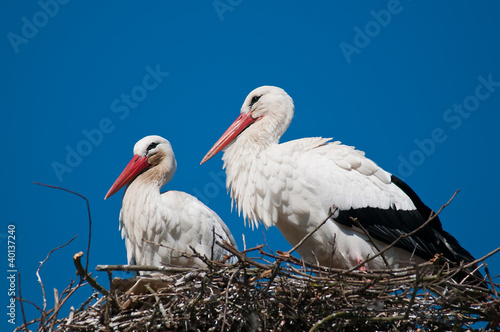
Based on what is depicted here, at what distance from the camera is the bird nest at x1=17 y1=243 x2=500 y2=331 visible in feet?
11.8

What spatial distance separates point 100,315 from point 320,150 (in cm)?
189

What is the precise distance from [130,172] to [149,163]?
0.18 meters

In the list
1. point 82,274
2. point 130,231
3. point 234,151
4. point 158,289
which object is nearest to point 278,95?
point 234,151

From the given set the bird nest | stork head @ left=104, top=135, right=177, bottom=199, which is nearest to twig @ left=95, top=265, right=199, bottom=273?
the bird nest

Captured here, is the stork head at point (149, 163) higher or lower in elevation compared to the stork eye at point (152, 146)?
lower

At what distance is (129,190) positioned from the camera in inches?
236

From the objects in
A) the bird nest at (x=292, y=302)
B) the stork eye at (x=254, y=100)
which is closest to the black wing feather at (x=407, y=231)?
the bird nest at (x=292, y=302)

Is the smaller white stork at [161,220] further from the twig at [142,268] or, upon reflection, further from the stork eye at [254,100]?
the twig at [142,268]

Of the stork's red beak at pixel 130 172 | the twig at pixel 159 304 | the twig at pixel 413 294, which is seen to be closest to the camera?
the twig at pixel 413 294

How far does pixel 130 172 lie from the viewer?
6129 mm

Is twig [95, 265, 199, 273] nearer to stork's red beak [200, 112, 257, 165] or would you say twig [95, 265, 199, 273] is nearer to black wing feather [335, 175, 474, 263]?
black wing feather [335, 175, 474, 263]

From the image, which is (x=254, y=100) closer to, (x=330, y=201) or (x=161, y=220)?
(x=161, y=220)

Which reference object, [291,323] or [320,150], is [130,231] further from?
[291,323]

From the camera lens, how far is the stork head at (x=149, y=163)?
20.0ft
